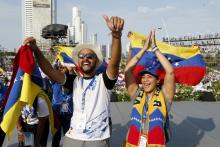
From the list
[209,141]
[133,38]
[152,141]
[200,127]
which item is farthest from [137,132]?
[200,127]

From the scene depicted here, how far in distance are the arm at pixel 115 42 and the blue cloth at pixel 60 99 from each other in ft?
8.66

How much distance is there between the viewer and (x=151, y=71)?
4.00m

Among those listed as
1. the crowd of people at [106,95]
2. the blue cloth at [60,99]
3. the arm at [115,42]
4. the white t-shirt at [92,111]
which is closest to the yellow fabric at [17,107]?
the crowd of people at [106,95]

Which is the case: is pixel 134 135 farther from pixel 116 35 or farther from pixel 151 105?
pixel 116 35

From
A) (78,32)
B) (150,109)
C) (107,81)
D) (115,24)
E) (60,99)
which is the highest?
(78,32)

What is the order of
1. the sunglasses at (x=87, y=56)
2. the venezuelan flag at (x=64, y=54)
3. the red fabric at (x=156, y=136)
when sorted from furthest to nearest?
1. the venezuelan flag at (x=64, y=54)
2. the red fabric at (x=156, y=136)
3. the sunglasses at (x=87, y=56)

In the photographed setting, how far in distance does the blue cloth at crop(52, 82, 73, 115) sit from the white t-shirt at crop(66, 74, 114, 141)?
2431mm

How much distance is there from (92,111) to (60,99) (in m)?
2.68

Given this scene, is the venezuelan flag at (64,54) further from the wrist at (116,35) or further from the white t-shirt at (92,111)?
the wrist at (116,35)

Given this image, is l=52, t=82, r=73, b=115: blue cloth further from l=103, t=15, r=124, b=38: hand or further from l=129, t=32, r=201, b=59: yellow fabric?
l=103, t=15, r=124, b=38: hand

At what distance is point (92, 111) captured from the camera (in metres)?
3.27

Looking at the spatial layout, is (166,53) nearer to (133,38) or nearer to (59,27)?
(133,38)

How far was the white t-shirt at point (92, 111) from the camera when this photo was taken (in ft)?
10.7

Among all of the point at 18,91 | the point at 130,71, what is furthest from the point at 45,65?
the point at 130,71
